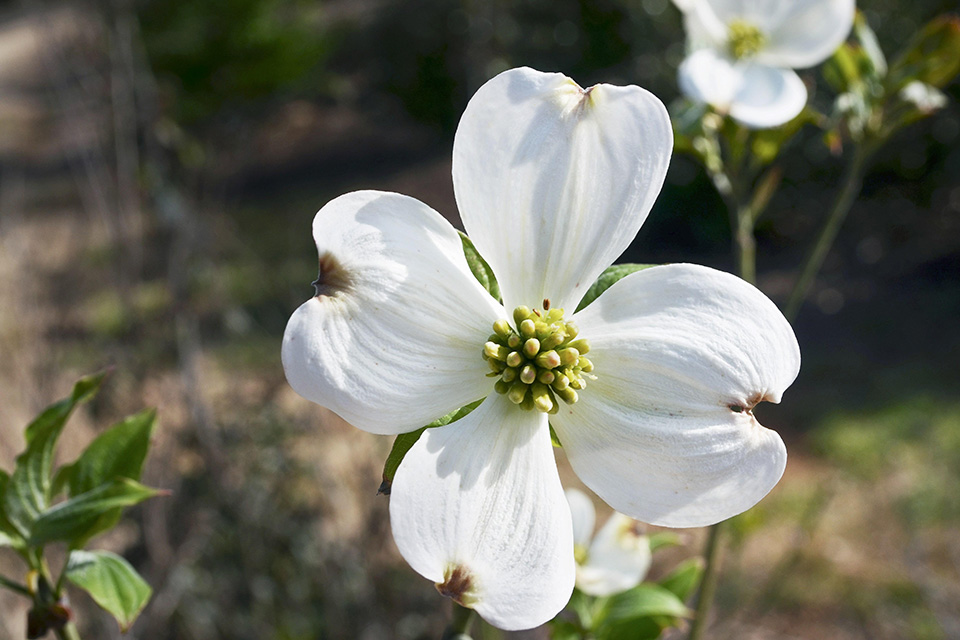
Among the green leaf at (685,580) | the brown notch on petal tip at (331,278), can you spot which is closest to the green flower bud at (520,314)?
the brown notch on petal tip at (331,278)

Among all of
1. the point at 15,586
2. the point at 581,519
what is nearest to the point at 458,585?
the point at 15,586

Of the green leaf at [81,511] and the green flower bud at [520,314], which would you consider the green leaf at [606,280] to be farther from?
the green leaf at [81,511]

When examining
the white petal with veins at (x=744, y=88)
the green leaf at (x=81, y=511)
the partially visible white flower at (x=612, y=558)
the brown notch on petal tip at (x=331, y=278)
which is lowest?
the partially visible white flower at (x=612, y=558)

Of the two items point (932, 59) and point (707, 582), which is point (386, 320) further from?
point (932, 59)

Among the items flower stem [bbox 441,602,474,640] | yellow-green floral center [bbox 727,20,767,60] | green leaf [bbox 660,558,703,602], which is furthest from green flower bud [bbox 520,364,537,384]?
yellow-green floral center [bbox 727,20,767,60]

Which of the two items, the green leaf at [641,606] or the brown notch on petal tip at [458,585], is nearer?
the brown notch on petal tip at [458,585]

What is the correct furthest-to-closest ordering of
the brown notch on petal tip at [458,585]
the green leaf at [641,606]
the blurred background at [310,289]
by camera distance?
the blurred background at [310,289], the green leaf at [641,606], the brown notch on petal tip at [458,585]
